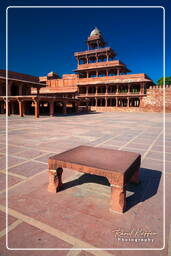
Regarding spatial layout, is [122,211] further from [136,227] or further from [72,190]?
[72,190]

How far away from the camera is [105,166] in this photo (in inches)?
94.9

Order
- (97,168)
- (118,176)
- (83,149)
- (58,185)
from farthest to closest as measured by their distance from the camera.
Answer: (83,149) → (58,185) → (97,168) → (118,176)

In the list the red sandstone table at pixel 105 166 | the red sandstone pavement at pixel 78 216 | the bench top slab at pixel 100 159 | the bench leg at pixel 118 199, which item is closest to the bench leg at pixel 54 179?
the red sandstone table at pixel 105 166

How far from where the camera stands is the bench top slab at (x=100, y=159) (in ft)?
7.90

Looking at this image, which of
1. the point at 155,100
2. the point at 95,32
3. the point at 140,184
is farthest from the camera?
the point at 95,32

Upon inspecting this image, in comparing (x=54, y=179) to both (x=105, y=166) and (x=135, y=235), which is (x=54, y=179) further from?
(x=135, y=235)

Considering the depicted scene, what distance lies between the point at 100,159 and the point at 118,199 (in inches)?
27.8

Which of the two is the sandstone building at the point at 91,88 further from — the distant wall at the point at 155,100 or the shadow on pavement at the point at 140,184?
the shadow on pavement at the point at 140,184

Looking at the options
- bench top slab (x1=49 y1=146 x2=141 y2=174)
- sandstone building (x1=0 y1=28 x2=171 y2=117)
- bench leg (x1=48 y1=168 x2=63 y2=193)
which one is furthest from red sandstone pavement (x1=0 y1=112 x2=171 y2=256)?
sandstone building (x1=0 y1=28 x2=171 y2=117)

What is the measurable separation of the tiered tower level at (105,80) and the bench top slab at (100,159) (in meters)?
30.8

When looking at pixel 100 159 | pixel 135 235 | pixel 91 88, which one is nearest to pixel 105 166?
pixel 100 159

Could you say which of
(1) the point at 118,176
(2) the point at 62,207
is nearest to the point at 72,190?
(2) the point at 62,207

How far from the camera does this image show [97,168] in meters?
2.35

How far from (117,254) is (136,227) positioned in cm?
49
